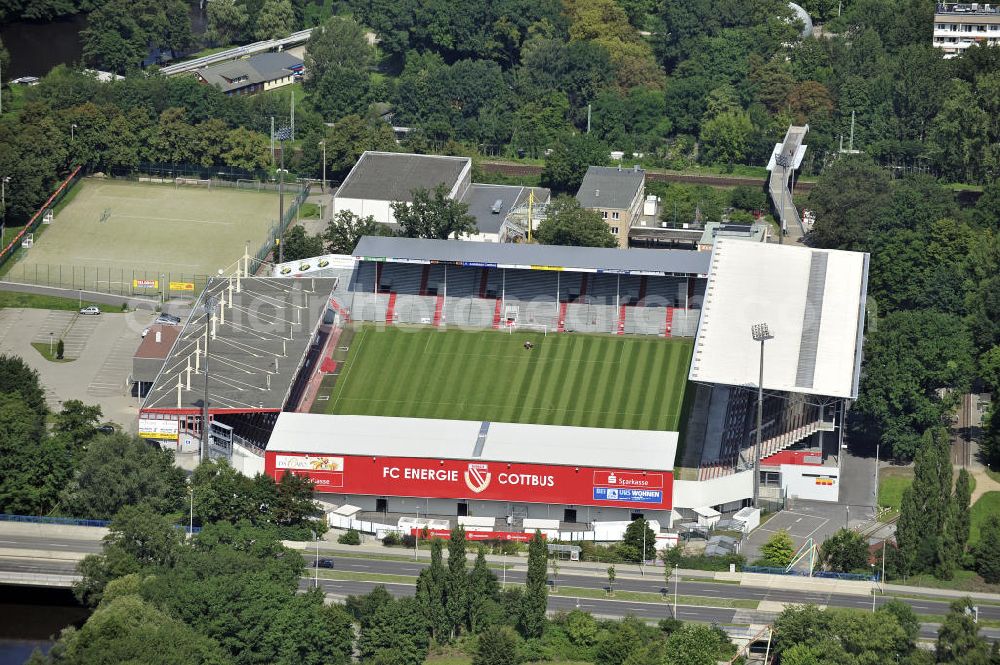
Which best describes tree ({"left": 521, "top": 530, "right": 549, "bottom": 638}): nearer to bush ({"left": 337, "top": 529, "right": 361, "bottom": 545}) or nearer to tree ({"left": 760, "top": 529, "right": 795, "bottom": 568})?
bush ({"left": 337, "top": 529, "right": 361, "bottom": 545})

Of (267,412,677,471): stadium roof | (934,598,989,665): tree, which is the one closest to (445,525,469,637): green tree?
(267,412,677,471): stadium roof

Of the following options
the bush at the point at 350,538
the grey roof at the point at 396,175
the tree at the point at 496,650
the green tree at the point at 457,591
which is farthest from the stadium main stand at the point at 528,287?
the tree at the point at 496,650

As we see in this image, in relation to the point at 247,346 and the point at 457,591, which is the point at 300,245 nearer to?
the point at 247,346

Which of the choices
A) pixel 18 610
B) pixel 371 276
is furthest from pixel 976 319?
pixel 18 610

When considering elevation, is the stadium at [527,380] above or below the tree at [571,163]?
below

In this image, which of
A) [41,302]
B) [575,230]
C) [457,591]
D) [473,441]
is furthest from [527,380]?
[41,302]

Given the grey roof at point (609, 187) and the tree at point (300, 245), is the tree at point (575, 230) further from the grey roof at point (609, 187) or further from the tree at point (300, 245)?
the tree at point (300, 245)
